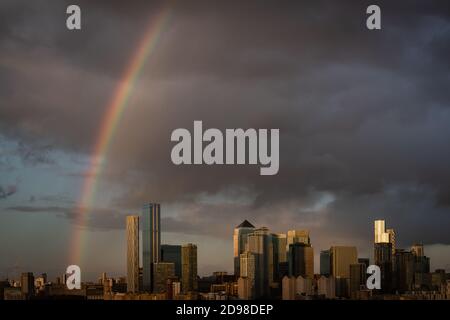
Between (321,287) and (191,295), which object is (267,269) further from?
(191,295)

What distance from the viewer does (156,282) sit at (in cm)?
7312

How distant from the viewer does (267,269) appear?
72750mm
